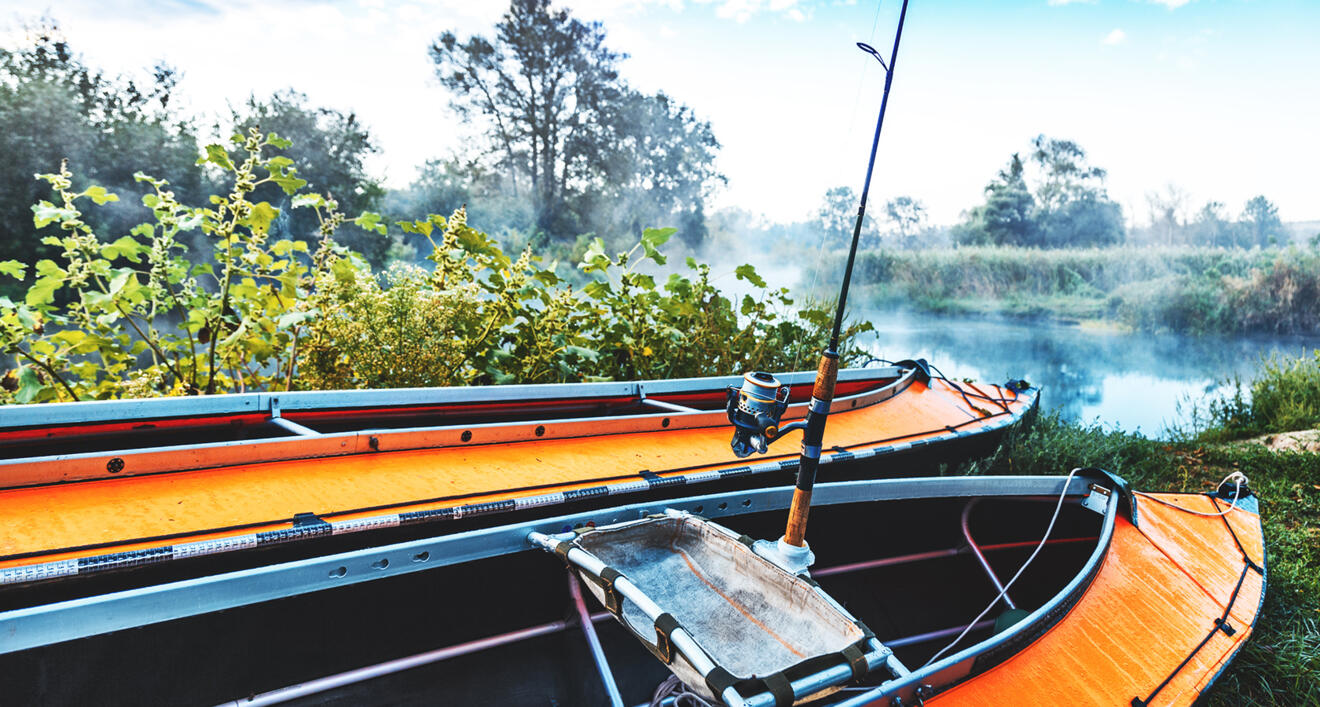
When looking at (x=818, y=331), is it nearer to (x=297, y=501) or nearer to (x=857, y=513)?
(x=857, y=513)

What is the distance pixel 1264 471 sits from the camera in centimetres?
450

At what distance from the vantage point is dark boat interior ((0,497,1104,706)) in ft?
4.25

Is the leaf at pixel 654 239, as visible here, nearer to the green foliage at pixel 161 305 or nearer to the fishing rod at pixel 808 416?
the green foliage at pixel 161 305

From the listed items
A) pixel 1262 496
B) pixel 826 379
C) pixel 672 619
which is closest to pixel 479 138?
pixel 826 379

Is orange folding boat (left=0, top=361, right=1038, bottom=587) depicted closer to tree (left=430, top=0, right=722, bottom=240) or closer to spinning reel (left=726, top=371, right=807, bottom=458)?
spinning reel (left=726, top=371, right=807, bottom=458)

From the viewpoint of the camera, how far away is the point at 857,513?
7.47 feet

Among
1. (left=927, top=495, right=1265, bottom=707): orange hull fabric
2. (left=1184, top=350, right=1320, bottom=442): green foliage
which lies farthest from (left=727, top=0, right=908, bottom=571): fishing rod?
(left=1184, top=350, right=1320, bottom=442): green foliage

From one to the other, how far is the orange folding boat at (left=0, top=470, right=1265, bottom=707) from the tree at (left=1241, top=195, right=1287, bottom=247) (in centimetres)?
1284

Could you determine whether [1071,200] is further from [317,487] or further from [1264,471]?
[317,487]

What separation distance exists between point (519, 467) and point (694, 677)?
3.26ft

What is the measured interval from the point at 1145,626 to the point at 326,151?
668 cm

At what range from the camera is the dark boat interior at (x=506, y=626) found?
1.30 metres

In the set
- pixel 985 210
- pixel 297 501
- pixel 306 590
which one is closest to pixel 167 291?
pixel 297 501

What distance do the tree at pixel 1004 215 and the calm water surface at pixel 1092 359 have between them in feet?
11.4
